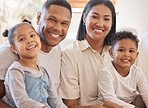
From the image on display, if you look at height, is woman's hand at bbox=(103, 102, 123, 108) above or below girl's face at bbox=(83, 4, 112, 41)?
below

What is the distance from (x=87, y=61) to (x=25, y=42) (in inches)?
23.3

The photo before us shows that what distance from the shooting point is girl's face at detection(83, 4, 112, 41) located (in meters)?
1.60

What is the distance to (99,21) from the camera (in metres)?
1.60

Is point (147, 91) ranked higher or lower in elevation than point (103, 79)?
lower

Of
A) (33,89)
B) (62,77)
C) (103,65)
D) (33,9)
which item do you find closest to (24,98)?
(33,89)

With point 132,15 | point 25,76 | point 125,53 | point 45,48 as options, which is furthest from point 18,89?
point 132,15

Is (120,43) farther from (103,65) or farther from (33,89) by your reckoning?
(33,89)

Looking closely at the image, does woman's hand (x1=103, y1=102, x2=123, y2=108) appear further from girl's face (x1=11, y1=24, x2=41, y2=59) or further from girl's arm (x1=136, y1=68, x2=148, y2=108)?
girl's face (x1=11, y1=24, x2=41, y2=59)

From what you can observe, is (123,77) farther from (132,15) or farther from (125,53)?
(132,15)

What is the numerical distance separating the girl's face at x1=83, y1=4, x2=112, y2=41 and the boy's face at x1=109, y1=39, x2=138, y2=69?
0.51ft

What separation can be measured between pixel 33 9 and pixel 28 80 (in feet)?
7.15

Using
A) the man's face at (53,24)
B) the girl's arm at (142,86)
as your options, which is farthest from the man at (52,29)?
the girl's arm at (142,86)

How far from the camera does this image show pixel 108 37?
1.79 meters

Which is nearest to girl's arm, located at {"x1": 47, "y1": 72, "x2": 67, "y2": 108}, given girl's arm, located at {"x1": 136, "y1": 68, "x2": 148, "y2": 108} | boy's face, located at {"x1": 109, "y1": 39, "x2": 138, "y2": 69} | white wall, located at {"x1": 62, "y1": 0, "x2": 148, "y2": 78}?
boy's face, located at {"x1": 109, "y1": 39, "x2": 138, "y2": 69}
